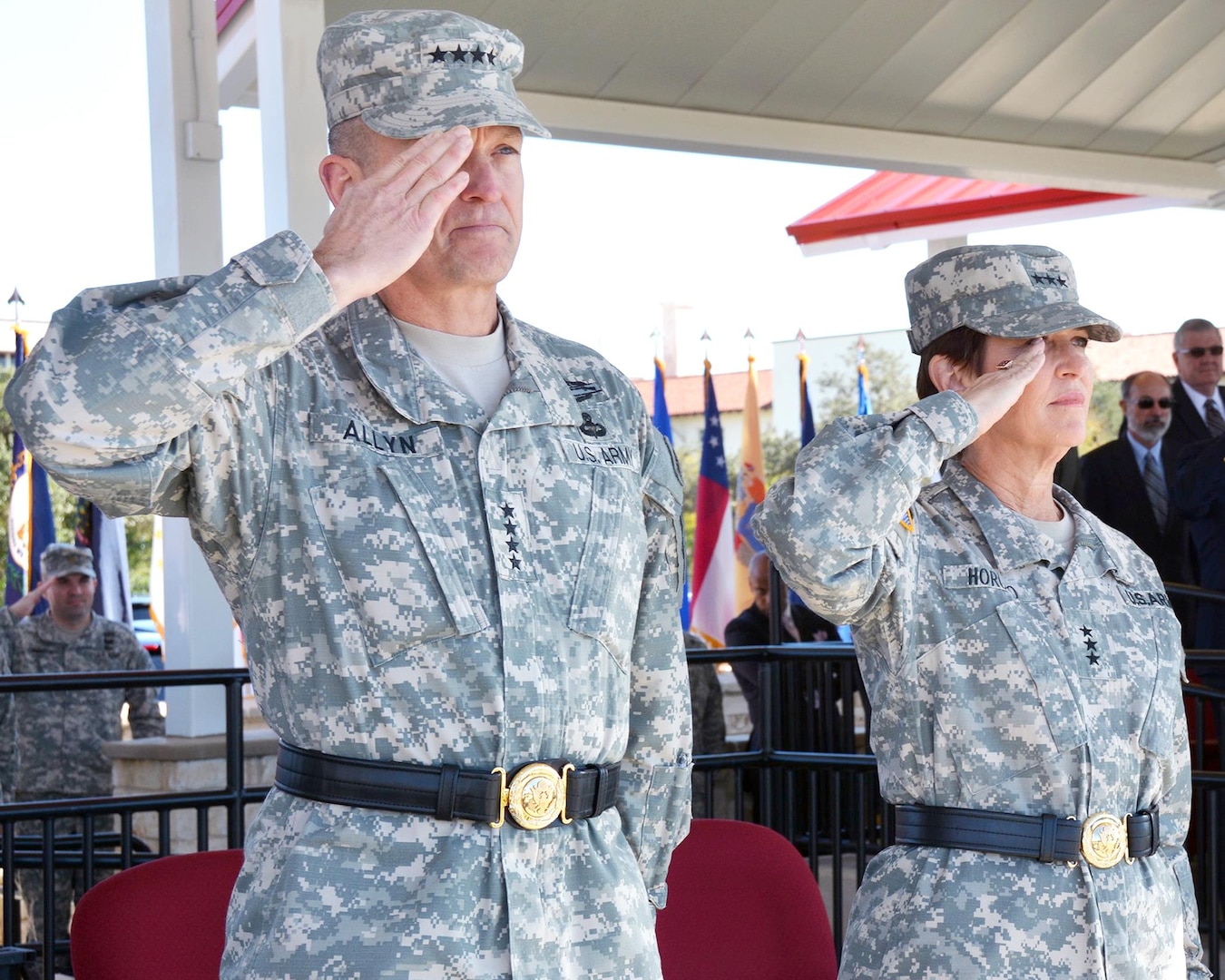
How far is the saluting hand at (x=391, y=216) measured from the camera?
168 centimetres

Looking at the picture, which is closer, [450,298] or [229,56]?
[450,298]

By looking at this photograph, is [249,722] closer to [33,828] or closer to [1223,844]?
[33,828]

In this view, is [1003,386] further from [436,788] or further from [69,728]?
[69,728]

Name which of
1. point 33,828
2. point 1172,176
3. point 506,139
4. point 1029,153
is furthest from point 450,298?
point 1172,176

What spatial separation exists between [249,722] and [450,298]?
26.6 feet

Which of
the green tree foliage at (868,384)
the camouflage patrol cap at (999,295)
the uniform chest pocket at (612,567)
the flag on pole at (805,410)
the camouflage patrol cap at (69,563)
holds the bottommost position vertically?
the uniform chest pocket at (612,567)

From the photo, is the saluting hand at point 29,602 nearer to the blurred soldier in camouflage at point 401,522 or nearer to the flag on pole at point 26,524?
the flag on pole at point 26,524

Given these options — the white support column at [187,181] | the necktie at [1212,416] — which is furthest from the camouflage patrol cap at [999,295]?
the necktie at [1212,416]

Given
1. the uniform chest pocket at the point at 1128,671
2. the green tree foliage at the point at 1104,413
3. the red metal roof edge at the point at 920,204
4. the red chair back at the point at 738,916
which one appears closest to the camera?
the uniform chest pocket at the point at 1128,671

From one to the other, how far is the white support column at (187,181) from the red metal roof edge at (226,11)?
0.77 feet

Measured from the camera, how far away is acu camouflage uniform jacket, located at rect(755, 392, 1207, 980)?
85.4 inches

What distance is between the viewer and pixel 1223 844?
536 centimetres

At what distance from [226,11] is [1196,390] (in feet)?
14.7

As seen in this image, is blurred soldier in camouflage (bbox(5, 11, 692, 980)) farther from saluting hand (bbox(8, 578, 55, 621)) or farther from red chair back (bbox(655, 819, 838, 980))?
saluting hand (bbox(8, 578, 55, 621))
